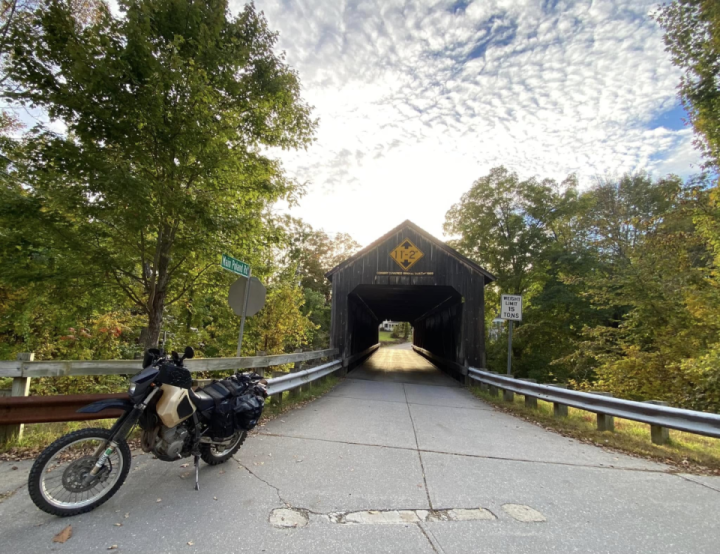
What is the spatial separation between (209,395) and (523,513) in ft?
9.65

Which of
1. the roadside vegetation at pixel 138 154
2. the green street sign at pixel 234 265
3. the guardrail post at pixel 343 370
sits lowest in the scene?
the guardrail post at pixel 343 370

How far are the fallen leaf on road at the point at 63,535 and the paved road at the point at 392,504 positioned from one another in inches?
1.8

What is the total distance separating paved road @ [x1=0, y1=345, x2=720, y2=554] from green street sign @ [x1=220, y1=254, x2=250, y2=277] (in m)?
2.51

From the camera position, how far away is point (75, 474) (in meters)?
2.65

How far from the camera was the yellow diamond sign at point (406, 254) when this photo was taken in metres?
13.1

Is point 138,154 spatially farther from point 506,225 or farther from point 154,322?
point 506,225

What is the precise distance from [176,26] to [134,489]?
618 cm

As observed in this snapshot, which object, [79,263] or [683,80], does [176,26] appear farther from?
[683,80]

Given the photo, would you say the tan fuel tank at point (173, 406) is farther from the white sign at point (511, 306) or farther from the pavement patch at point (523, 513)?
the white sign at point (511, 306)

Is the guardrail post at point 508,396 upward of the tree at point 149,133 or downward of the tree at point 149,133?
downward

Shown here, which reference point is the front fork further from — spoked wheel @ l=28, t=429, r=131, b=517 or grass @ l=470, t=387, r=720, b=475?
grass @ l=470, t=387, r=720, b=475

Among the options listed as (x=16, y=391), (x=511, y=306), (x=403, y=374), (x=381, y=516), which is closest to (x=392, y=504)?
(x=381, y=516)

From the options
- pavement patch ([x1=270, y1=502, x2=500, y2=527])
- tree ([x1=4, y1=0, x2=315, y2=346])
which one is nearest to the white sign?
tree ([x1=4, y1=0, x2=315, y2=346])

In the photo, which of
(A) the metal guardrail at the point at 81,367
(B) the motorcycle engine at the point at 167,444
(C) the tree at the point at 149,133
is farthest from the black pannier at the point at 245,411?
(C) the tree at the point at 149,133
